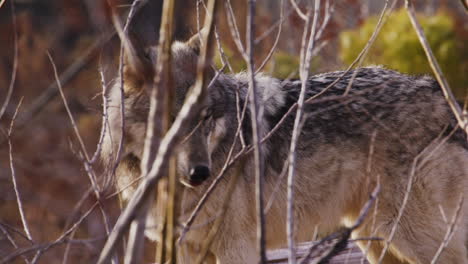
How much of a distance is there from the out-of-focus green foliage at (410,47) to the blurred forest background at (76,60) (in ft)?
0.04

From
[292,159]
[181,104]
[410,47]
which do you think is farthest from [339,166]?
[410,47]

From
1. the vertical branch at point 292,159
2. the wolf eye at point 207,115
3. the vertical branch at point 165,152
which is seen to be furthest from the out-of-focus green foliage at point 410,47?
the vertical branch at point 165,152

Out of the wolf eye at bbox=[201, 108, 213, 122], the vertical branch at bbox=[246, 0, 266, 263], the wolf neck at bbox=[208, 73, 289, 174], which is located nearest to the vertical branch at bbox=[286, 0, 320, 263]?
the vertical branch at bbox=[246, 0, 266, 263]

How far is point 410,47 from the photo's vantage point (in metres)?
8.91

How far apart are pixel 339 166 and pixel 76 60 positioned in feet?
19.6

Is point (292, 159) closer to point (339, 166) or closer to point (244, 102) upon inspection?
point (244, 102)

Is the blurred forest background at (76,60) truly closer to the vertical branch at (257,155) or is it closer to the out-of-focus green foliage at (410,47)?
the out-of-focus green foliage at (410,47)

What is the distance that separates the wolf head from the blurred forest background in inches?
32.1

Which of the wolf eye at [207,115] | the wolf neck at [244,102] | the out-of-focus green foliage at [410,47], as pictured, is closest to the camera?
the wolf eye at [207,115]

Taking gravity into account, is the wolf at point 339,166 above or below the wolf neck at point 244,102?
below

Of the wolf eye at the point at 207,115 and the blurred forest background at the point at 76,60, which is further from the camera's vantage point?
the blurred forest background at the point at 76,60

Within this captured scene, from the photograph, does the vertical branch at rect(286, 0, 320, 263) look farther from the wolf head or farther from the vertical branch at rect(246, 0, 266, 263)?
the wolf head

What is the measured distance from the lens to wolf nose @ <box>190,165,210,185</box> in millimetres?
3334

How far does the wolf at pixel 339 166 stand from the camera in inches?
154
